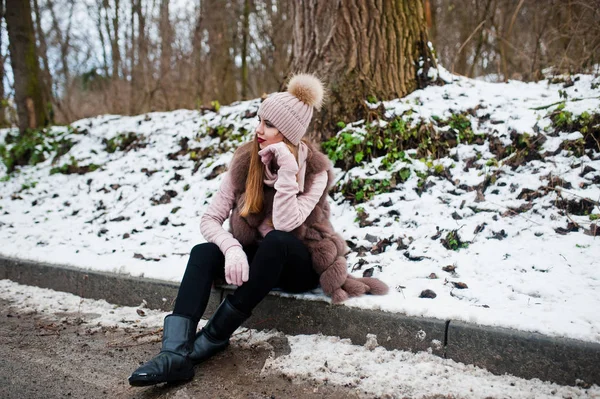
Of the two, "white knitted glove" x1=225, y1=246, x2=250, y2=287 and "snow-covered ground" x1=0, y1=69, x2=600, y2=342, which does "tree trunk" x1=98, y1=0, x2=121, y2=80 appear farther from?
"white knitted glove" x1=225, y1=246, x2=250, y2=287

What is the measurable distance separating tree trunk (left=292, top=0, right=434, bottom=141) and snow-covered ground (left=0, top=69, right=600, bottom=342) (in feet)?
0.88

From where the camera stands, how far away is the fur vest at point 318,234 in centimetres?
282

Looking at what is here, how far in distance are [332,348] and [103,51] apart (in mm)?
13911

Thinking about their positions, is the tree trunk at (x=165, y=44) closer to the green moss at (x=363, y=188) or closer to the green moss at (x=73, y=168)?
the green moss at (x=73, y=168)

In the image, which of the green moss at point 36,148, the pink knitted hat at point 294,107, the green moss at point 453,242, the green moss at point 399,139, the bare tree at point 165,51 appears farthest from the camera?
the bare tree at point 165,51

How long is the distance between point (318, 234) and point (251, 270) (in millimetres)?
523

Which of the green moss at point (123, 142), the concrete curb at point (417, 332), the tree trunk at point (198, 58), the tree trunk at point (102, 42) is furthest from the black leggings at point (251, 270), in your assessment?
the tree trunk at point (102, 42)

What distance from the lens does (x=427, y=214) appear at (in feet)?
12.8

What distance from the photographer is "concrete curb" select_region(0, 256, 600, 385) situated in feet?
7.31

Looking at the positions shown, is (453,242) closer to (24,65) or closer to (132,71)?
(24,65)

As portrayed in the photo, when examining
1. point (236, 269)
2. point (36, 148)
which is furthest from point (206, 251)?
point (36, 148)

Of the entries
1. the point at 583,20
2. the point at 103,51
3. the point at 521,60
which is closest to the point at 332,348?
the point at 583,20

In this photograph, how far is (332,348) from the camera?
2.71 metres

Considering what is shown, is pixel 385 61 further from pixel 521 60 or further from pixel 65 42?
pixel 65 42
